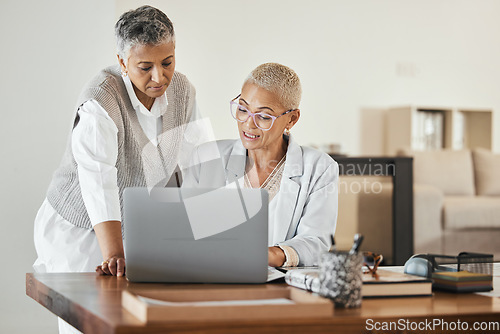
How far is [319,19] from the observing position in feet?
23.6

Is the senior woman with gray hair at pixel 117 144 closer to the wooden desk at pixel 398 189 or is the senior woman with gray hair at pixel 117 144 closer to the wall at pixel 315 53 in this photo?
the wall at pixel 315 53

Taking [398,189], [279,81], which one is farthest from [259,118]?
[398,189]

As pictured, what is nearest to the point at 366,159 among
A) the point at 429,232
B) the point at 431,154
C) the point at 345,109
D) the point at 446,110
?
the point at 429,232

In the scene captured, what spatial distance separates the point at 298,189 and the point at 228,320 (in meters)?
0.90

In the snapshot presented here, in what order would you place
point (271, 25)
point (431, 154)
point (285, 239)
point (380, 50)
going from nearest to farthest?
point (285, 239)
point (431, 154)
point (271, 25)
point (380, 50)

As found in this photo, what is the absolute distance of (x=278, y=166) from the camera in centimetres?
208

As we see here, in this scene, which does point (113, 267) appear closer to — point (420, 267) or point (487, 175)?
point (420, 267)

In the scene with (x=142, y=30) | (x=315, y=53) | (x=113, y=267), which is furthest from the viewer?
(x=315, y=53)

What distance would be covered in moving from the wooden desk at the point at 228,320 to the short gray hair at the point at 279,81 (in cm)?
81

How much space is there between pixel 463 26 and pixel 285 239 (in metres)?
6.70

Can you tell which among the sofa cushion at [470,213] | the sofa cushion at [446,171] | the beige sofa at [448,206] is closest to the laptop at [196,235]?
the beige sofa at [448,206]

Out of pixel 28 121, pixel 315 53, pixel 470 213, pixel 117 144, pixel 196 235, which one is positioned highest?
pixel 315 53

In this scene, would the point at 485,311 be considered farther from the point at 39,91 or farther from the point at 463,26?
the point at 463,26

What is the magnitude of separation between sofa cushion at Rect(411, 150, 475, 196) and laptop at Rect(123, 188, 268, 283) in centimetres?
507
